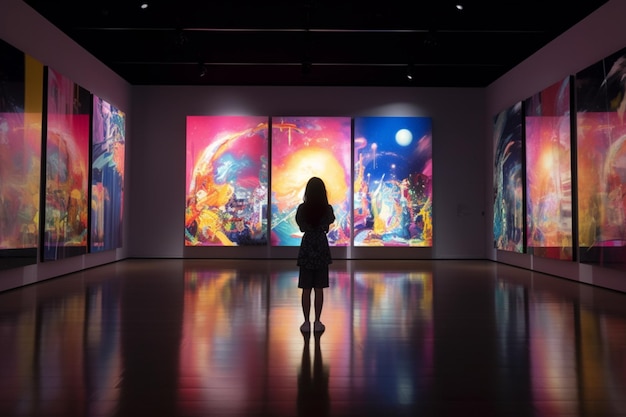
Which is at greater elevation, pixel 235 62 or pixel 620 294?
pixel 235 62

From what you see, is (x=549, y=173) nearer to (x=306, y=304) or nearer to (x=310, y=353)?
(x=306, y=304)

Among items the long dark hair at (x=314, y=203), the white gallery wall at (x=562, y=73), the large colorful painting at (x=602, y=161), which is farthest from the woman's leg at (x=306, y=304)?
the white gallery wall at (x=562, y=73)

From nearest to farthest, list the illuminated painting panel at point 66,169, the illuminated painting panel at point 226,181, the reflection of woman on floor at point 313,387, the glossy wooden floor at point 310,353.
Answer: the reflection of woman on floor at point 313,387, the glossy wooden floor at point 310,353, the illuminated painting panel at point 66,169, the illuminated painting panel at point 226,181

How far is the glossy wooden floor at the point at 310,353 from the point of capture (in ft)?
9.96

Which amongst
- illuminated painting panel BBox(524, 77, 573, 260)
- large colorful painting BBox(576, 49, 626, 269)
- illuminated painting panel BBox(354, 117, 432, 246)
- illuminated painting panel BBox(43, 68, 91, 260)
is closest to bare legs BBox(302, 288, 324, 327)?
large colorful painting BBox(576, 49, 626, 269)

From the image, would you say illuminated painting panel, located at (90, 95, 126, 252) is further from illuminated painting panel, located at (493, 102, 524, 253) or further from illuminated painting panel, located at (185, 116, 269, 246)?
illuminated painting panel, located at (493, 102, 524, 253)

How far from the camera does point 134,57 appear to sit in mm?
11938

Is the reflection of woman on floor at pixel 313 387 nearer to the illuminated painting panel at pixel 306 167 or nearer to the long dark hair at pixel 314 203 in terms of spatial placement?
the long dark hair at pixel 314 203

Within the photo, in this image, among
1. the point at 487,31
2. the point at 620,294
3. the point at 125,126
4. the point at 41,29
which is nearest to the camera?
the point at 620,294

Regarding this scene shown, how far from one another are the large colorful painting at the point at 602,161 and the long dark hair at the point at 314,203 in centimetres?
527

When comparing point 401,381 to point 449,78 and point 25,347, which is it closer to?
point 25,347

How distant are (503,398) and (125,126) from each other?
1267 centimetres

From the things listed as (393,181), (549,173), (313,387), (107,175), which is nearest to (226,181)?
(107,175)

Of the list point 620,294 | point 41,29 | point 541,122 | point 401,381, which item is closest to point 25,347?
point 401,381
